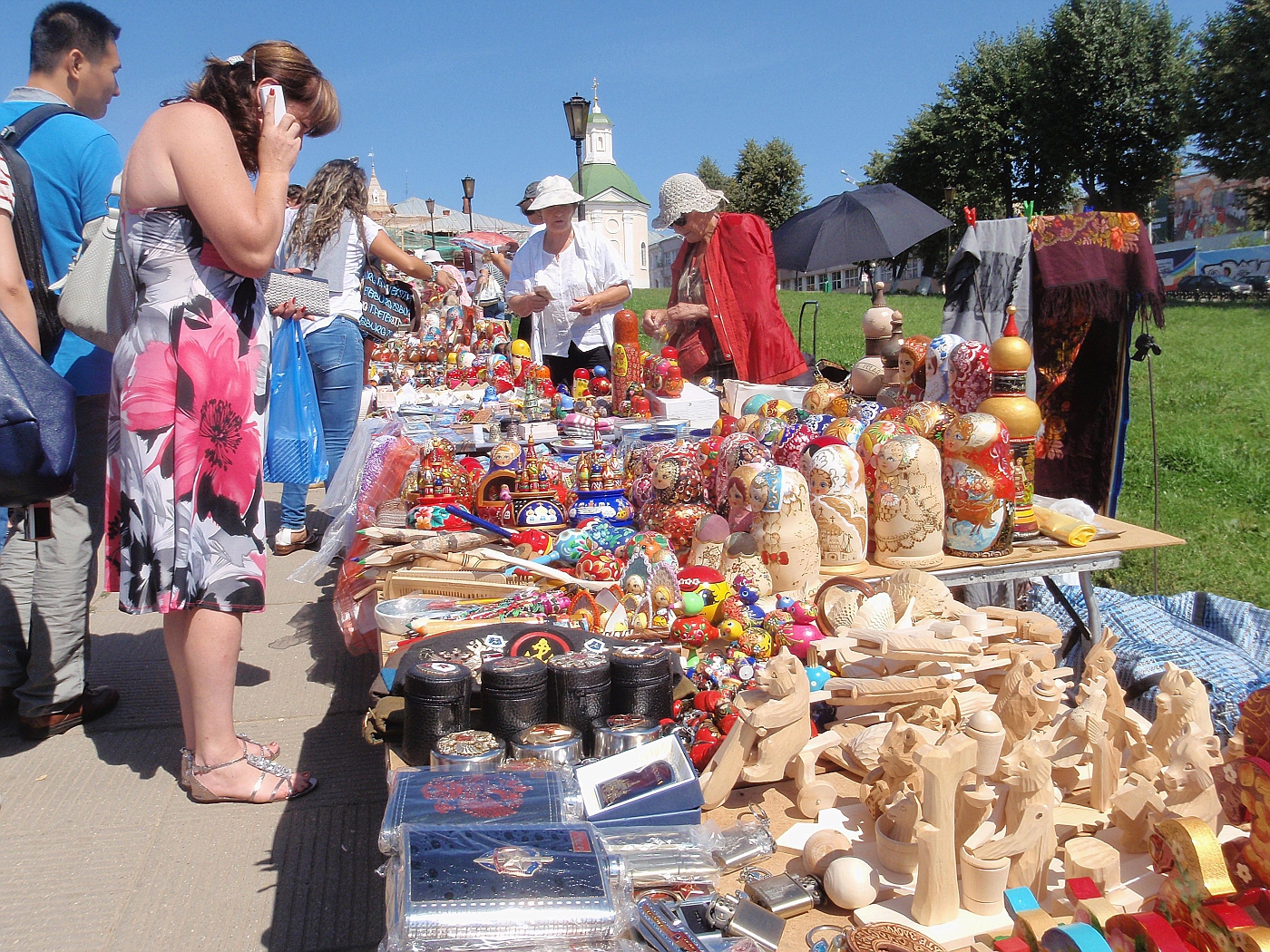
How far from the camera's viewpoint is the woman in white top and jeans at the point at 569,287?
495cm

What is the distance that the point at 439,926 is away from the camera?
1094mm

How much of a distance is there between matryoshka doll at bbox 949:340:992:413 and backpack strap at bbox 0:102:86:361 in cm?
284

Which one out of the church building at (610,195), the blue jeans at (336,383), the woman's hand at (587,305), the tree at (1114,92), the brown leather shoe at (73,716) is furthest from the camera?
the church building at (610,195)

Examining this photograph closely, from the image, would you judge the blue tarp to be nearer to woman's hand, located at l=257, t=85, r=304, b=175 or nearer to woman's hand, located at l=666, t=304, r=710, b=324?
woman's hand, located at l=666, t=304, r=710, b=324

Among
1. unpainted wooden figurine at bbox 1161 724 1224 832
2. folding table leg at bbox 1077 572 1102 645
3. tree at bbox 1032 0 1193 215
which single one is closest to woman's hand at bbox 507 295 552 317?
folding table leg at bbox 1077 572 1102 645

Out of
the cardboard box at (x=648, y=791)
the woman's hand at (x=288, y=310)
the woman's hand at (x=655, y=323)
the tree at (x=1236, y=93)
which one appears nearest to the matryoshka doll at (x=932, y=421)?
the cardboard box at (x=648, y=791)

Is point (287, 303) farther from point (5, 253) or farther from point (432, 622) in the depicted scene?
point (432, 622)

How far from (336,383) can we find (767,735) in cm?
393

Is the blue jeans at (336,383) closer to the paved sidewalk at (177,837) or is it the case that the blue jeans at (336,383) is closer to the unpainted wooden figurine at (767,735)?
Result: the paved sidewalk at (177,837)

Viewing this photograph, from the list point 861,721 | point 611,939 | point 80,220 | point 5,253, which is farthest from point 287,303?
point 611,939

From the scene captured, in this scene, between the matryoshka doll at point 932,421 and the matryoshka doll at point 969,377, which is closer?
the matryoshka doll at point 932,421

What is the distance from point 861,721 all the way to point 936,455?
41.2 inches

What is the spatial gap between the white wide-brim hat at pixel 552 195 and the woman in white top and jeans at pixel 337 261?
68 cm

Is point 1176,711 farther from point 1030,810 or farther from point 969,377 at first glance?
point 969,377
